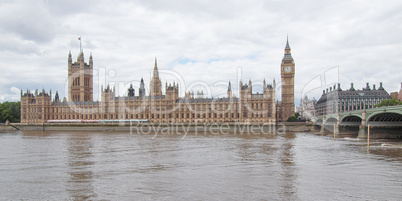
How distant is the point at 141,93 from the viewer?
12206 cm

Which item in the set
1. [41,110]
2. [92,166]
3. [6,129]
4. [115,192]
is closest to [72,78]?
[41,110]

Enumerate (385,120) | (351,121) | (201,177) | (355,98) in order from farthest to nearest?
(355,98) → (351,121) → (385,120) → (201,177)

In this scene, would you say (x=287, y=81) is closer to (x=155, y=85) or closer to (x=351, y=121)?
(x=351, y=121)

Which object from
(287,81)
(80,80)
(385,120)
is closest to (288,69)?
(287,81)

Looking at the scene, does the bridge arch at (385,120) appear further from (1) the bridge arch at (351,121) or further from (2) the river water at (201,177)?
(2) the river water at (201,177)

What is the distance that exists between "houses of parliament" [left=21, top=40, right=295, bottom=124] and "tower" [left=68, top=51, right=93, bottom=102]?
39 centimetres

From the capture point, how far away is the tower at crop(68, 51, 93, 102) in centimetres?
12800

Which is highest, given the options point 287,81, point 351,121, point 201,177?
point 287,81

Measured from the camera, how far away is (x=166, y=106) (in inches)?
4090

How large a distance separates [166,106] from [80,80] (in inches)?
1766

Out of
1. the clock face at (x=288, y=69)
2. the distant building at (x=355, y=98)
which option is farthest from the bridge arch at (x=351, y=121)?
the distant building at (x=355, y=98)

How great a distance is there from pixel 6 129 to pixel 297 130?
79.9 meters

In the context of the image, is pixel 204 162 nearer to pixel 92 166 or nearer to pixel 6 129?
pixel 92 166

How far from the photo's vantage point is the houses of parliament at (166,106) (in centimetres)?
9656
